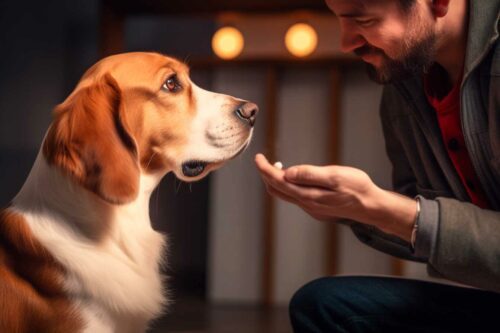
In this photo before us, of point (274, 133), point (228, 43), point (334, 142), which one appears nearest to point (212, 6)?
point (228, 43)

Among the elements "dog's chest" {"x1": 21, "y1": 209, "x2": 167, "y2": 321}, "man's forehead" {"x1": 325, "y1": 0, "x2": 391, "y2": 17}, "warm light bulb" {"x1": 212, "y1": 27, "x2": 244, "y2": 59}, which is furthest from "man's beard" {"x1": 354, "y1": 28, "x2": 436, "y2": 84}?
"warm light bulb" {"x1": 212, "y1": 27, "x2": 244, "y2": 59}

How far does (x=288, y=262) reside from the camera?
3617 millimetres

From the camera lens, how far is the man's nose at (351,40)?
1334 millimetres

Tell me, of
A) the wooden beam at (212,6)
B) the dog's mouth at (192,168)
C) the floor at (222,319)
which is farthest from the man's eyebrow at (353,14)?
the wooden beam at (212,6)

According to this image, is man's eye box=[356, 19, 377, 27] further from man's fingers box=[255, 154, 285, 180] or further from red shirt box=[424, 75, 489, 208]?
man's fingers box=[255, 154, 285, 180]

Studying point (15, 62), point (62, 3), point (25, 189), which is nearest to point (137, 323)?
point (25, 189)

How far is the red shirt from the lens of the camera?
1310mm

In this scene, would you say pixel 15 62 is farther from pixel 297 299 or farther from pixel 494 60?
pixel 494 60

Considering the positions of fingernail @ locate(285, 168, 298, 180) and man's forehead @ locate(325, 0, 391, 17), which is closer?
fingernail @ locate(285, 168, 298, 180)

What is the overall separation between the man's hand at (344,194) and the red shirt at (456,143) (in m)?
0.28

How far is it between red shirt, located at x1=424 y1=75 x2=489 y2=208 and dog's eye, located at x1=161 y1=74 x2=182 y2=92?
0.58m

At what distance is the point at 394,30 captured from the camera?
1.27 m

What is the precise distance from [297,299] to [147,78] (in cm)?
65

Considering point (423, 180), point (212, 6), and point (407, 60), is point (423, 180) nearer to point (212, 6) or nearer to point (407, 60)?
point (407, 60)
